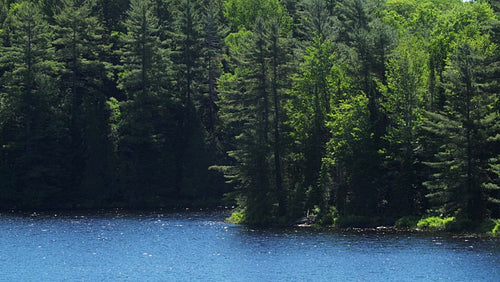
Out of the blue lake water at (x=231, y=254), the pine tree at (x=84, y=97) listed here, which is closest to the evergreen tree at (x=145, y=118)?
the pine tree at (x=84, y=97)

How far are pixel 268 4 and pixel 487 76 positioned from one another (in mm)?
64119

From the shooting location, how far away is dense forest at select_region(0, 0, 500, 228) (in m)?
62.6

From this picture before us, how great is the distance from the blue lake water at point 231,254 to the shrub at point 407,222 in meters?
3.82

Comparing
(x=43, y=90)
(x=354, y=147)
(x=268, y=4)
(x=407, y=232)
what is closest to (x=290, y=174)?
(x=354, y=147)

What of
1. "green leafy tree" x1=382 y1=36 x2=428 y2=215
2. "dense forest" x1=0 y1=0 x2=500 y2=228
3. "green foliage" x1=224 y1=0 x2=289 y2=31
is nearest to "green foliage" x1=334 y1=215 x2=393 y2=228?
"dense forest" x1=0 y1=0 x2=500 y2=228

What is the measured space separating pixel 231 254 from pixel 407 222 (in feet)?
53.9

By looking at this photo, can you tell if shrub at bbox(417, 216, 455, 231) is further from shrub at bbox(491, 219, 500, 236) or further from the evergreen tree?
the evergreen tree

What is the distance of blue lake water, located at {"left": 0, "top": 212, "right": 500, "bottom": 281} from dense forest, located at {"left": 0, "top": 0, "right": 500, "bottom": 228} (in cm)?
551

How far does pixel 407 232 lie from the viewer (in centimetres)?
5906

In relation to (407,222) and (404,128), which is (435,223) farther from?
(404,128)

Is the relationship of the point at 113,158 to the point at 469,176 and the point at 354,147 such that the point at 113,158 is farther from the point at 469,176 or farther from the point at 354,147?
the point at 469,176

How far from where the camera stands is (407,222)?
61969mm

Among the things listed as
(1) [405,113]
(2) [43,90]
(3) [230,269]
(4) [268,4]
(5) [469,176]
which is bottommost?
(3) [230,269]

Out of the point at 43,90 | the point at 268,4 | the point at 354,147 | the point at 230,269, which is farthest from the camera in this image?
the point at 268,4
